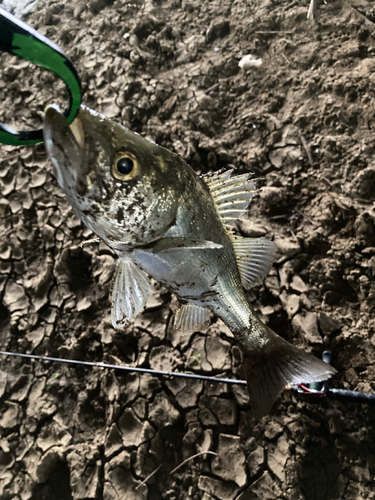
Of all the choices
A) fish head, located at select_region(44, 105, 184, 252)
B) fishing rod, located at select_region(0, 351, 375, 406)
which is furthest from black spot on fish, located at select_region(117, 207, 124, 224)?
fishing rod, located at select_region(0, 351, 375, 406)

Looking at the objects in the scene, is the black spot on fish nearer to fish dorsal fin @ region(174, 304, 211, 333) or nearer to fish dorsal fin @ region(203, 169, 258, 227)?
fish dorsal fin @ region(203, 169, 258, 227)

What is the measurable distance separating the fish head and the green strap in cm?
5

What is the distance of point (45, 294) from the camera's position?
1.96 metres

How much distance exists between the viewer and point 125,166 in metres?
0.74

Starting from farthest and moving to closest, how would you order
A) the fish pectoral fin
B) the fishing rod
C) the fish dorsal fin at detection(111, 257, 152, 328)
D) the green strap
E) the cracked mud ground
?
the cracked mud ground
the fishing rod
the fish dorsal fin at detection(111, 257, 152, 328)
the fish pectoral fin
the green strap

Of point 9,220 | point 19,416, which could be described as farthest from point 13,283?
point 19,416

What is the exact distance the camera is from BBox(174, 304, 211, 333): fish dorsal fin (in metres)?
1.06

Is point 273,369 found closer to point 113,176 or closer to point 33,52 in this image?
point 113,176

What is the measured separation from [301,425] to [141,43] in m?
2.55

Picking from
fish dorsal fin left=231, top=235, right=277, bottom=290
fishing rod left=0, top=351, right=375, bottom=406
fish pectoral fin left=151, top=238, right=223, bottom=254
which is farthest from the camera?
fishing rod left=0, top=351, right=375, bottom=406

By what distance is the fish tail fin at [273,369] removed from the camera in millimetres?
1019

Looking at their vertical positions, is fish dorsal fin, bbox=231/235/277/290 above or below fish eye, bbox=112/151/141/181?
below

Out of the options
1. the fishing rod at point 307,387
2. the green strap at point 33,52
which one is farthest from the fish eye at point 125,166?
the fishing rod at point 307,387

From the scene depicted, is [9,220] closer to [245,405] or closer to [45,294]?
[45,294]
